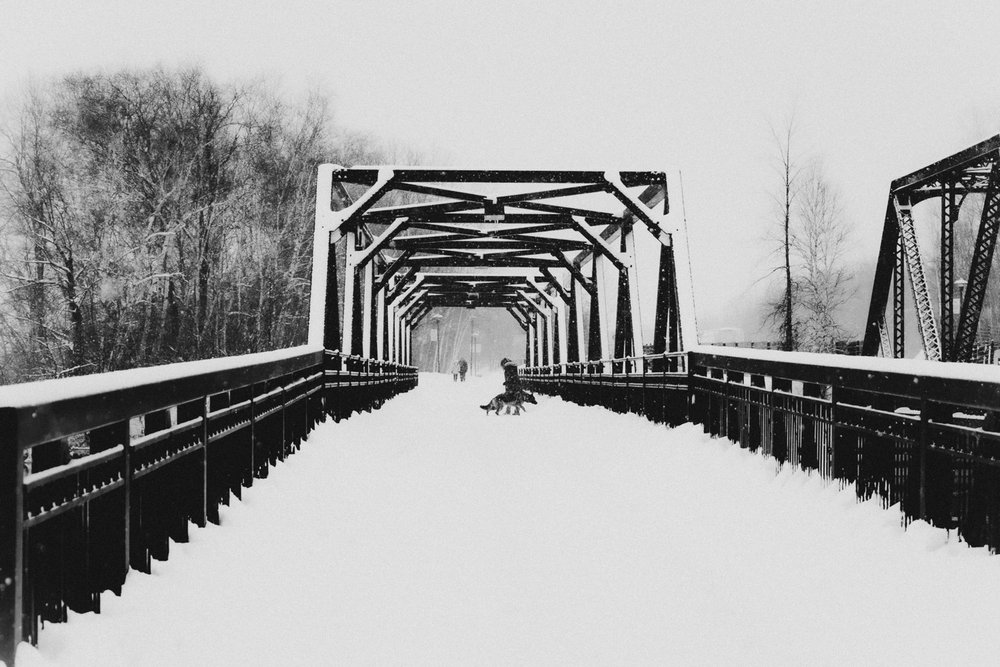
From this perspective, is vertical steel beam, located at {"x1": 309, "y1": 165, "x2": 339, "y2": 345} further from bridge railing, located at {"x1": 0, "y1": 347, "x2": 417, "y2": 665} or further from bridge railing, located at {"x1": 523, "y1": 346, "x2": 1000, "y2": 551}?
bridge railing, located at {"x1": 0, "y1": 347, "x2": 417, "y2": 665}

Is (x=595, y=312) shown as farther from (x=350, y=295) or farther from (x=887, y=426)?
(x=887, y=426)

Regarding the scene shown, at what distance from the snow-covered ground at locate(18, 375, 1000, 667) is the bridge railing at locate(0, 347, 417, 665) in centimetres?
12

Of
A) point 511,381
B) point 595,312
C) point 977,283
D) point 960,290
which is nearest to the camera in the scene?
point 977,283

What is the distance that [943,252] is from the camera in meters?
8.67

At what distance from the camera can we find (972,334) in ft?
28.0


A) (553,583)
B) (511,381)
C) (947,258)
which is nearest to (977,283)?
(947,258)

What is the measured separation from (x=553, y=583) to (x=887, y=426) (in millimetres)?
1963

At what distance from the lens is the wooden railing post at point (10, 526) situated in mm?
2471

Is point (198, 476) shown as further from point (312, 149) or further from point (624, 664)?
point (312, 149)

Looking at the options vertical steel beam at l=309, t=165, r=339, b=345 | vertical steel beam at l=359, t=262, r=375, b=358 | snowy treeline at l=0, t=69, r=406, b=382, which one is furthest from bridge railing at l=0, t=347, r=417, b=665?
snowy treeline at l=0, t=69, r=406, b=382

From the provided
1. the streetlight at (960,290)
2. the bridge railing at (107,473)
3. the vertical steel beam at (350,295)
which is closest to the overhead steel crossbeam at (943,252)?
the streetlight at (960,290)

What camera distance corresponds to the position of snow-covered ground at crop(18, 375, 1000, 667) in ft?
10.5

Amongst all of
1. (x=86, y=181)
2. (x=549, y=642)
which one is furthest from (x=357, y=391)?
(x=86, y=181)

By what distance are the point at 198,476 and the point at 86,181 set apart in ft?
80.8
